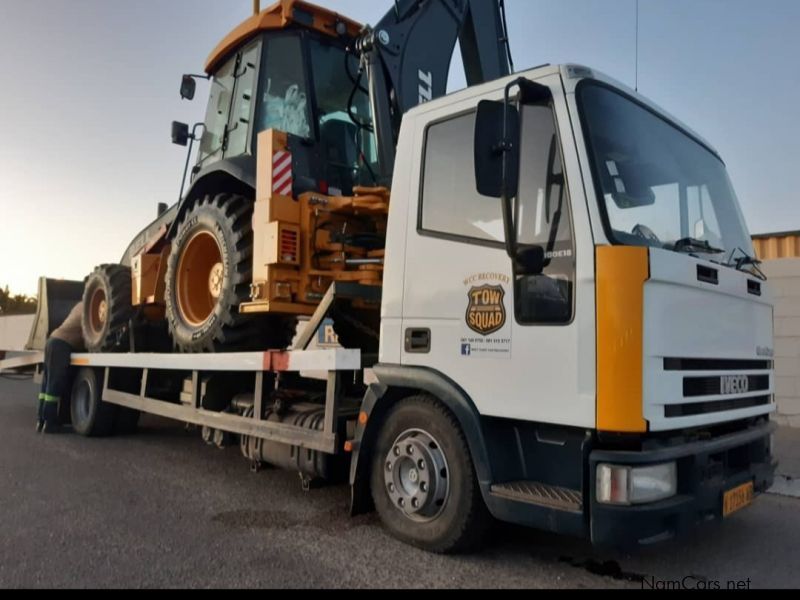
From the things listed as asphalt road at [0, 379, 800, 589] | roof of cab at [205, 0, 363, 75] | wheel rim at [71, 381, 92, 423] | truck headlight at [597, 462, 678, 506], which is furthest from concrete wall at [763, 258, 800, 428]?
wheel rim at [71, 381, 92, 423]

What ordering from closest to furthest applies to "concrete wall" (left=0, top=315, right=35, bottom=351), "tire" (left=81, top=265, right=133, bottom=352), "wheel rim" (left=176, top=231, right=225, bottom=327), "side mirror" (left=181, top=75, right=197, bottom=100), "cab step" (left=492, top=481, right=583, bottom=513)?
"cab step" (left=492, top=481, right=583, bottom=513)
"wheel rim" (left=176, top=231, right=225, bottom=327)
"side mirror" (left=181, top=75, right=197, bottom=100)
"tire" (left=81, top=265, right=133, bottom=352)
"concrete wall" (left=0, top=315, right=35, bottom=351)

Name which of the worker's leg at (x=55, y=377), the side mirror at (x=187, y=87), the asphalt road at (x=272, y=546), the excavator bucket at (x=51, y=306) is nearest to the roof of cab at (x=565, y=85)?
the asphalt road at (x=272, y=546)

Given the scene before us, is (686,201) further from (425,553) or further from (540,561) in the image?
(425,553)

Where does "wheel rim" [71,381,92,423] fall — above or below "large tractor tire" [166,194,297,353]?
below

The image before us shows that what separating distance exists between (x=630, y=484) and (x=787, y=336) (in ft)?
20.6

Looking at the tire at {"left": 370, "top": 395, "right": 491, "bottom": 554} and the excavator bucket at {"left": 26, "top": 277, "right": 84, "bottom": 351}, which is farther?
the excavator bucket at {"left": 26, "top": 277, "right": 84, "bottom": 351}

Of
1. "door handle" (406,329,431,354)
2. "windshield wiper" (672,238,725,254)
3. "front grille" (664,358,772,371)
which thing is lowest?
"front grille" (664,358,772,371)

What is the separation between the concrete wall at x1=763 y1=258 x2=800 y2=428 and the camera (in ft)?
26.1

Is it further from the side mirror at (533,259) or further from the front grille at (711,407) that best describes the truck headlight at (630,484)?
the side mirror at (533,259)

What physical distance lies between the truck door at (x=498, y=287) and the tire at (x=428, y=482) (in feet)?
0.94

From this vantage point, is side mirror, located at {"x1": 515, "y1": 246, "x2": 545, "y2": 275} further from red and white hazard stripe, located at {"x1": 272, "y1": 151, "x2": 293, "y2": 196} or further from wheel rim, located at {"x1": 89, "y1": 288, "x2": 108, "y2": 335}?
wheel rim, located at {"x1": 89, "y1": 288, "x2": 108, "y2": 335}

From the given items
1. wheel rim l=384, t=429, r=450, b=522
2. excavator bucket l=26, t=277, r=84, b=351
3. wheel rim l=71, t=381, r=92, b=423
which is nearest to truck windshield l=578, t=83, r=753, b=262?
wheel rim l=384, t=429, r=450, b=522

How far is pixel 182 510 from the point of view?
15.5 feet

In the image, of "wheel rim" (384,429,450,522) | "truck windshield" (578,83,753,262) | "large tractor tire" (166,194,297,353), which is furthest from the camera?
"large tractor tire" (166,194,297,353)
